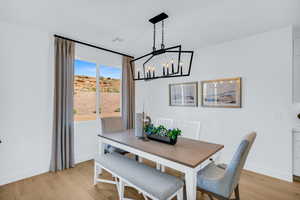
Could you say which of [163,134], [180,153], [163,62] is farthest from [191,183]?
[163,62]

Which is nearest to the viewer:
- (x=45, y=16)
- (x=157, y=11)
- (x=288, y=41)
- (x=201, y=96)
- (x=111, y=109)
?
(x=157, y=11)

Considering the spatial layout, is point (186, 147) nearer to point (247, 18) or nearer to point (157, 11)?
point (157, 11)

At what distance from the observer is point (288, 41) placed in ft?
7.98

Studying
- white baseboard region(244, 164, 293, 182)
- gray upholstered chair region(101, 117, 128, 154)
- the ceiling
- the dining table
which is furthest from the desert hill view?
white baseboard region(244, 164, 293, 182)

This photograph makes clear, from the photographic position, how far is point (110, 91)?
380 centimetres

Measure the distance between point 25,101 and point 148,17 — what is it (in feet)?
8.27

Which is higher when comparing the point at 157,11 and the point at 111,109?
the point at 157,11

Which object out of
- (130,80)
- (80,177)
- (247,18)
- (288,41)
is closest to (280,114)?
(288,41)

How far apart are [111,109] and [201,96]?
2267mm

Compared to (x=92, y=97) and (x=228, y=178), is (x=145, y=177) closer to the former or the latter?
(x=228, y=178)

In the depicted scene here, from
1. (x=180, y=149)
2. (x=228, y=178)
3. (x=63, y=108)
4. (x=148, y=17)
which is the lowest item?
(x=228, y=178)

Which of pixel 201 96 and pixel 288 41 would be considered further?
pixel 201 96

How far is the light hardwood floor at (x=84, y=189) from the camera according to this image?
203 cm

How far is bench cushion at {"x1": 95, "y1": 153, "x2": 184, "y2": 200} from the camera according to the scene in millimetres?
1401
